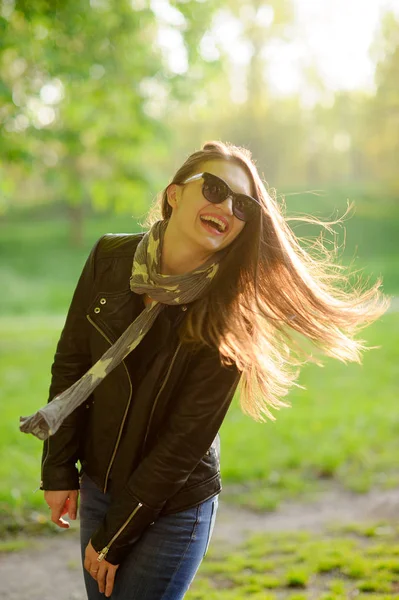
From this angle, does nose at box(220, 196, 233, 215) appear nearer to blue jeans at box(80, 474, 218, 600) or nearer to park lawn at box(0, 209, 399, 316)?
blue jeans at box(80, 474, 218, 600)

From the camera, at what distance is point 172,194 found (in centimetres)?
246

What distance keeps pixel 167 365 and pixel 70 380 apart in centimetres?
38

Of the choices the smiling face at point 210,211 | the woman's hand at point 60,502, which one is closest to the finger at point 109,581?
the woman's hand at point 60,502

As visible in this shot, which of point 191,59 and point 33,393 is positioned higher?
point 191,59

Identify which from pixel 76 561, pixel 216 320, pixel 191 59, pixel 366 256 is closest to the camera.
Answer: pixel 216 320

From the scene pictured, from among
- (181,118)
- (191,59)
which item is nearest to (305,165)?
(181,118)

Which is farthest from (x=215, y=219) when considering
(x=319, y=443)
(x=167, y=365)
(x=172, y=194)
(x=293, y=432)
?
(x=293, y=432)

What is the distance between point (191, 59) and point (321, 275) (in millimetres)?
6726

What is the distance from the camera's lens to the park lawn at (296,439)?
20.7ft

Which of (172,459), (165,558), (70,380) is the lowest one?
(165,558)

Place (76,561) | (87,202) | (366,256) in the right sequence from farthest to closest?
(87,202), (366,256), (76,561)

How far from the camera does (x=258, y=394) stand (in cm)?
252

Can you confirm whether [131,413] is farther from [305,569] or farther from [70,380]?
[305,569]

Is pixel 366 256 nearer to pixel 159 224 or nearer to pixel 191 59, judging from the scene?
pixel 191 59
